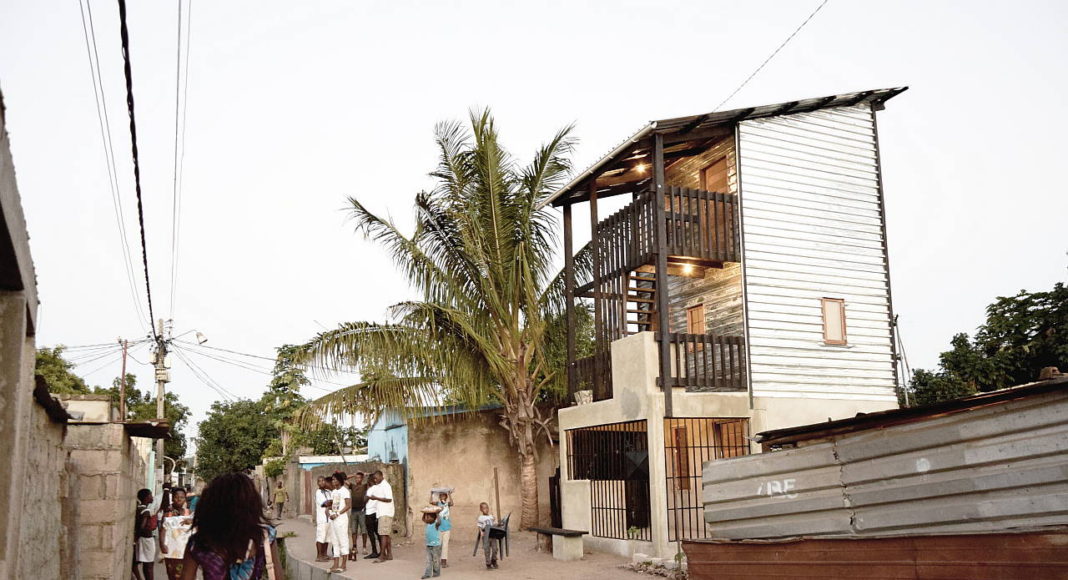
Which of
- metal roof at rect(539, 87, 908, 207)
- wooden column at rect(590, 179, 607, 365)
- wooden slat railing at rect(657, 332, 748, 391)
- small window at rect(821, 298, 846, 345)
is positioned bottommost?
wooden slat railing at rect(657, 332, 748, 391)

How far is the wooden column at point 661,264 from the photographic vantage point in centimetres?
1588

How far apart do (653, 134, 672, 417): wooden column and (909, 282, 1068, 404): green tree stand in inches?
518

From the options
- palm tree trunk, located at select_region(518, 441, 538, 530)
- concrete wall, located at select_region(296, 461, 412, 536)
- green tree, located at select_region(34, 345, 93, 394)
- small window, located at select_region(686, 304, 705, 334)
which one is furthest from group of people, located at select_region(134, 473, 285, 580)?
green tree, located at select_region(34, 345, 93, 394)

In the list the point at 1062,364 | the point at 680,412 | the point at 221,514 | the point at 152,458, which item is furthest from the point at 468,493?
the point at 221,514

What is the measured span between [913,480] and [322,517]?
10874 mm

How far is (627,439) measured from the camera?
57.1 feet

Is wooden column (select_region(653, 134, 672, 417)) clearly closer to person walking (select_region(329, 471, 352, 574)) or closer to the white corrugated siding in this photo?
the white corrugated siding

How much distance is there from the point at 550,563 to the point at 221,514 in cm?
1221

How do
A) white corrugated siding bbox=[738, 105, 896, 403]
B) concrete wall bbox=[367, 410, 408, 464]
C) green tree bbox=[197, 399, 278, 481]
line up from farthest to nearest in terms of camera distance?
1. green tree bbox=[197, 399, 278, 481]
2. concrete wall bbox=[367, 410, 408, 464]
3. white corrugated siding bbox=[738, 105, 896, 403]

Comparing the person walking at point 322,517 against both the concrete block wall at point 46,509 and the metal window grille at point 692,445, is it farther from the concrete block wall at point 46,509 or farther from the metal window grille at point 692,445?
the metal window grille at point 692,445

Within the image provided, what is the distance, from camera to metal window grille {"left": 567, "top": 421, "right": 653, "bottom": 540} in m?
17.2

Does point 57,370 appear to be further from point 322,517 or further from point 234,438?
point 322,517

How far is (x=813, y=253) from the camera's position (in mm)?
17500

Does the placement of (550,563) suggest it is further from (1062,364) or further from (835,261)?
(1062,364)
